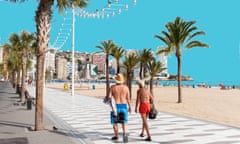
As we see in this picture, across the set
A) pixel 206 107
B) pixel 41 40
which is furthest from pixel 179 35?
pixel 41 40

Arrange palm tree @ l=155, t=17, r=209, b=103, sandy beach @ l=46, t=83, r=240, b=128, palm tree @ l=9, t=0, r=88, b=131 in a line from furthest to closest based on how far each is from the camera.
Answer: palm tree @ l=155, t=17, r=209, b=103 → sandy beach @ l=46, t=83, r=240, b=128 → palm tree @ l=9, t=0, r=88, b=131

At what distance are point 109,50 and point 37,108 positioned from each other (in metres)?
34.1

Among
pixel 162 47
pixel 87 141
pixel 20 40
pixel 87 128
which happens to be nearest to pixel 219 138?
pixel 87 141

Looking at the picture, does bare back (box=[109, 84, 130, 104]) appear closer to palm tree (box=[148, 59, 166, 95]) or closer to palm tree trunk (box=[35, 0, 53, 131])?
palm tree trunk (box=[35, 0, 53, 131])

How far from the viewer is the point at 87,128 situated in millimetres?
11445

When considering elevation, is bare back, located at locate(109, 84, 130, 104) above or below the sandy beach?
above

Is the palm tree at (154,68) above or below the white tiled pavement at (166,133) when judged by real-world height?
above

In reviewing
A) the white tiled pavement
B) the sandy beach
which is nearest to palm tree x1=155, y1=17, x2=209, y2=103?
the sandy beach

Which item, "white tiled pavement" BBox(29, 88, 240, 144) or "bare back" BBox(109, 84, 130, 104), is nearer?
"bare back" BBox(109, 84, 130, 104)

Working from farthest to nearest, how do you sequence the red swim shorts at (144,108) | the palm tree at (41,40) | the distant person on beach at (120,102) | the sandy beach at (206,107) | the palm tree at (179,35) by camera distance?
the palm tree at (179,35) → the sandy beach at (206,107) → the palm tree at (41,40) → the red swim shorts at (144,108) → the distant person on beach at (120,102)

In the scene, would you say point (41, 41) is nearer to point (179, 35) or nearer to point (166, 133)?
point (166, 133)

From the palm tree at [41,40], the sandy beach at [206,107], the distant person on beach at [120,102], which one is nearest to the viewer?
the distant person on beach at [120,102]

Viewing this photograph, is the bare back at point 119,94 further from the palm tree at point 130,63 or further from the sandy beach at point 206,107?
the palm tree at point 130,63

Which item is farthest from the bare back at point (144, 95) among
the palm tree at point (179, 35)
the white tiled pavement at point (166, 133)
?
the palm tree at point (179, 35)
